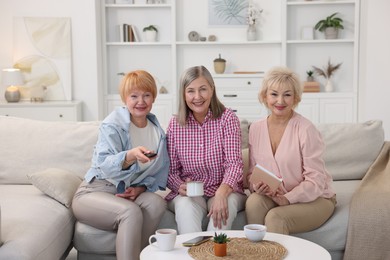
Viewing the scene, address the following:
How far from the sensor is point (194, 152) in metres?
3.00

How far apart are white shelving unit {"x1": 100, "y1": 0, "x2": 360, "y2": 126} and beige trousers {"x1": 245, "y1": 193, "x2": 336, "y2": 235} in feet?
12.5

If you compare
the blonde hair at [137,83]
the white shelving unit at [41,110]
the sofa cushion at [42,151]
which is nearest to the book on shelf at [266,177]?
the blonde hair at [137,83]

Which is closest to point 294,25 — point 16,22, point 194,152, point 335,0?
point 335,0

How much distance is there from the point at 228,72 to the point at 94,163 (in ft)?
13.7

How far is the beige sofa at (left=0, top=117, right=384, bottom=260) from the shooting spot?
2.55 meters

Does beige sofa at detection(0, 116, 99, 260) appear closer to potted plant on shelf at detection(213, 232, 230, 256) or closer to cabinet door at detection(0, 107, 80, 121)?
potted plant on shelf at detection(213, 232, 230, 256)

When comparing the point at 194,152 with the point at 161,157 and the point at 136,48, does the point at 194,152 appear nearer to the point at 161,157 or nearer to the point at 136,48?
the point at 161,157

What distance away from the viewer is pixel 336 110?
6.66 metres

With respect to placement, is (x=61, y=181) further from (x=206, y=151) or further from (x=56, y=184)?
(x=206, y=151)

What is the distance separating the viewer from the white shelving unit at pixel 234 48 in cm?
666

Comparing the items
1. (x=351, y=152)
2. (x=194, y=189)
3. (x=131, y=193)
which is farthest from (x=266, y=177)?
(x=351, y=152)

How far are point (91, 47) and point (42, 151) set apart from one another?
309cm

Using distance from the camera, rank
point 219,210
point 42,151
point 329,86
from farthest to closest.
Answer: point 329,86 < point 42,151 < point 219,210

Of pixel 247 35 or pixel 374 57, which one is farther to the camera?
pixel 247 35
